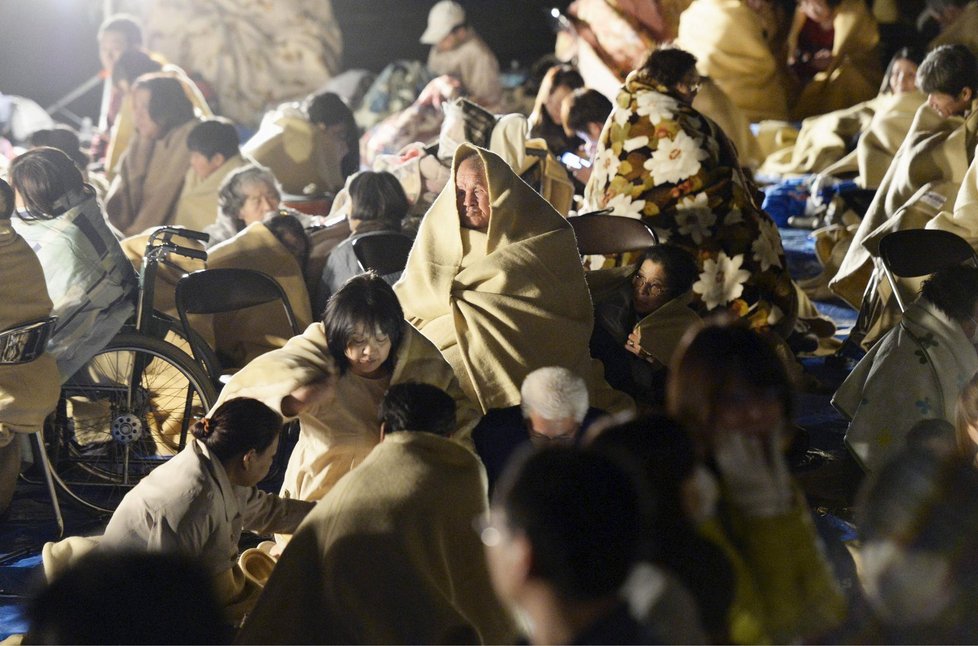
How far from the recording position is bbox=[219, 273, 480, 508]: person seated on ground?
342 cm

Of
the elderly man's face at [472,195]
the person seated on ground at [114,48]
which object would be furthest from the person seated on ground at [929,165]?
the person seated on ground at [114,48]

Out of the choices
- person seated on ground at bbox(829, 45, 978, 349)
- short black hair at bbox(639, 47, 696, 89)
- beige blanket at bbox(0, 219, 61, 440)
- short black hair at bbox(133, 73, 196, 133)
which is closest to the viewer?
beige blanket at bbox(0, 219, 61, 440)

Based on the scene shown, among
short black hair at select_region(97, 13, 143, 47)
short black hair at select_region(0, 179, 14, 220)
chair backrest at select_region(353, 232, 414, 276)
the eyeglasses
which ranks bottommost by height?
short black hair at select_region(97, 13, 143, 47)

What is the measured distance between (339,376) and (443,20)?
23.3 feet

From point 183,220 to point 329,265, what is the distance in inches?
66.3

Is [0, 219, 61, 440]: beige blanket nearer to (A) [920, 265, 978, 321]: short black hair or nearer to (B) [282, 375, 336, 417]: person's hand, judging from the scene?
(B) [282, 375, 336, 417]: person's hand

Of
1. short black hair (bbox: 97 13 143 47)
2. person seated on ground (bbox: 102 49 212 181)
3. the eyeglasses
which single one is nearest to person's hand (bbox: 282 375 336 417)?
the eyeglasses

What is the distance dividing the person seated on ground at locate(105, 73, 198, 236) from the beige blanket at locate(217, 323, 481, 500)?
2.81 m

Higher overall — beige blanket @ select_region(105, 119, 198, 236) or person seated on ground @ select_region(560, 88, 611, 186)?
person seated on ground @ select_region(560, 88, 611, 186)

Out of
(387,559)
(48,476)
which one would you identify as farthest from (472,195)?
(387,559)

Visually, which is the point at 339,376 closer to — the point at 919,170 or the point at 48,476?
the point at 48,476

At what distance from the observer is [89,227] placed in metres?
4.16

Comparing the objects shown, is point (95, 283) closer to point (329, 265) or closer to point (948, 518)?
point (329, 265)

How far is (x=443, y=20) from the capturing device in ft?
33.3
